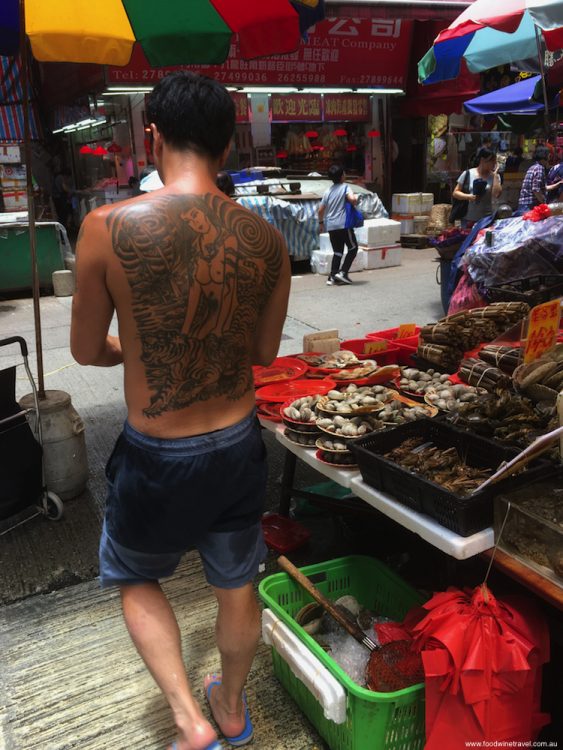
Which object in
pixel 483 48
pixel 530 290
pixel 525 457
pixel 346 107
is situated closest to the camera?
pixel 525 457

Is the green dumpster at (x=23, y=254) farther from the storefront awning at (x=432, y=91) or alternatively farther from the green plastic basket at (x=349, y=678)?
the storefront awning at (x=432, y=91)

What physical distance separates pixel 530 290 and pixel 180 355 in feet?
10.9

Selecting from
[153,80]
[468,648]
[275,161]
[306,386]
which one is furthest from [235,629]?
[275,161]

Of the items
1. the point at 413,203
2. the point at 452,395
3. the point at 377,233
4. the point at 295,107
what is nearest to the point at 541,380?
the point at 452,395

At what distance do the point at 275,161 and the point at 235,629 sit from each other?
14741mm

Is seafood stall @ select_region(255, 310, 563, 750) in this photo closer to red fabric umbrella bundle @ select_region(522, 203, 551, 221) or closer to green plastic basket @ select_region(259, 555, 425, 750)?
green plastic basket @ select_region(259, 555, 425, 750)

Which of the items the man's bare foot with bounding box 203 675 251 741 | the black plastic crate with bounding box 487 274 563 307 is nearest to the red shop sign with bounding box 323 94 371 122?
the black plastic crate with bounding box 487 274 563 307

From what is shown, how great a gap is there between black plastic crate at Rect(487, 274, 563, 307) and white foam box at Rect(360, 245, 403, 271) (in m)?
7.18

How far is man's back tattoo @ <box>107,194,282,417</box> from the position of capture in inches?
70.0

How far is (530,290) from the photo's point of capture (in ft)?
14.5

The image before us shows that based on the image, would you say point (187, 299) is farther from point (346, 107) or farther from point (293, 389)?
point (346, 107)

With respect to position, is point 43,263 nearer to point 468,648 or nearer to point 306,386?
point 306,386

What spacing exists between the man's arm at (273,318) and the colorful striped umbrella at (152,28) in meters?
1.87

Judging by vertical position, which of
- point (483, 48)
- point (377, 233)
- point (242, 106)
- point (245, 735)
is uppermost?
point (242, 106)
